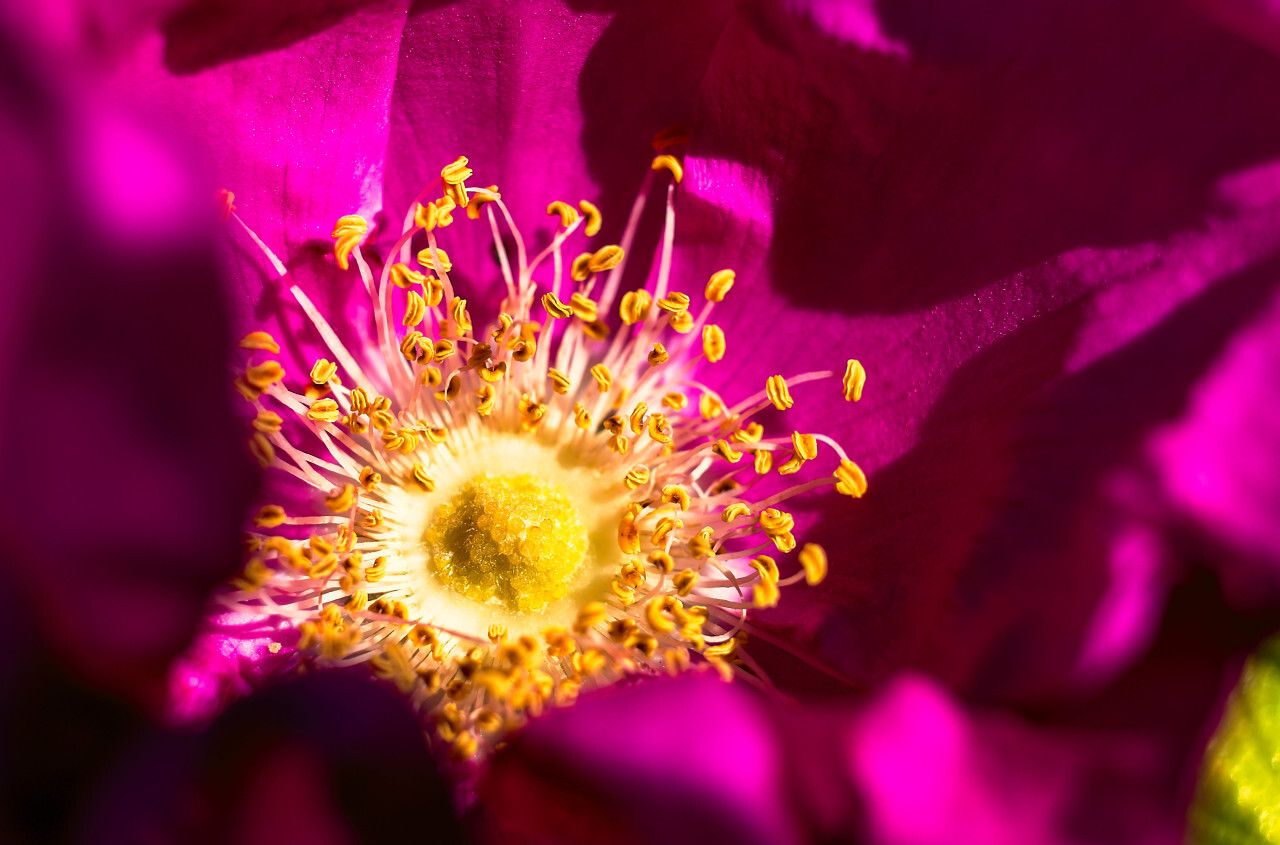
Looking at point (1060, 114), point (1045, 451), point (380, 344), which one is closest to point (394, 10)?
Answer: point (380, 344)

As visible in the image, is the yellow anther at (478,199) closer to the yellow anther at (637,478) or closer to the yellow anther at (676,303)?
the yellow anther at (676,303)

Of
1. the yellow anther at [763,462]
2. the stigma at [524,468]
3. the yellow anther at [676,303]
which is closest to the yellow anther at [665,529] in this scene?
the stigma at [524,468]

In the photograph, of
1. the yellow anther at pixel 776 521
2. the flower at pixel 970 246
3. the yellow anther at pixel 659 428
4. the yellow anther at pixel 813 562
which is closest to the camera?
the flower at pixel 970 246

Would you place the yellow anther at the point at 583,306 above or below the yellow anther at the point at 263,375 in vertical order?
above

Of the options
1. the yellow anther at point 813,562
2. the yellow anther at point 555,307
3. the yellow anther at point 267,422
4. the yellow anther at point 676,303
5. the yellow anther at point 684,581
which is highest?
the yellow anther at point 676,303

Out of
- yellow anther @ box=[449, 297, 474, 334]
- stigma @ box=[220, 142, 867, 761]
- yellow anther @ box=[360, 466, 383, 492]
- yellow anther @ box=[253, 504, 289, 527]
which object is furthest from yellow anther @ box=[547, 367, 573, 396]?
yellow anther @ box=[253, 504, 289, 527]

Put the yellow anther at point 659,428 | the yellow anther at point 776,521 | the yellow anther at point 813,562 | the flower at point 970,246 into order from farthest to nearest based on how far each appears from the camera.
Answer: the yellow anther at point 659,428, the yellow anther at point 776,521, the yellow anther at point 813,562, the flower at point 970,246
